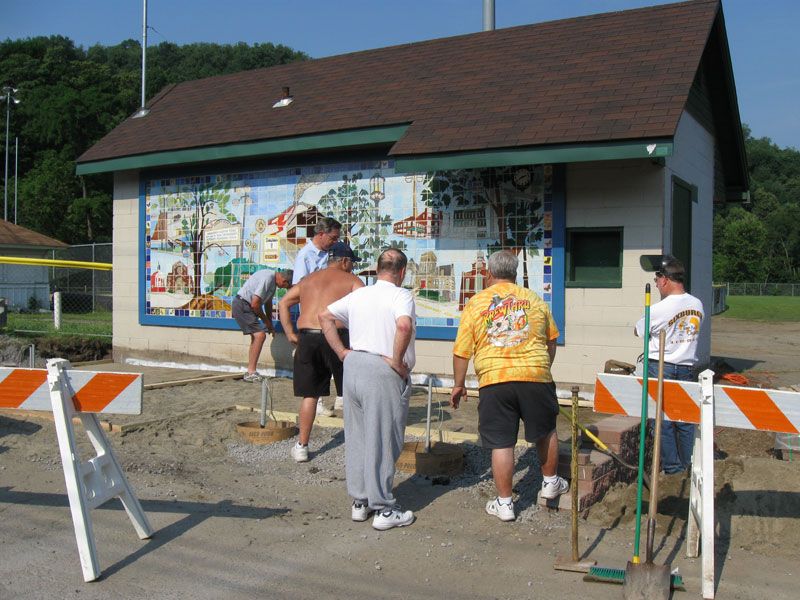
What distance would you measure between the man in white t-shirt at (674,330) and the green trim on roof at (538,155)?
96.9 inches

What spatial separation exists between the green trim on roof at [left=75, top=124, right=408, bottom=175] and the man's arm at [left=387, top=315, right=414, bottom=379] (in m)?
5.66

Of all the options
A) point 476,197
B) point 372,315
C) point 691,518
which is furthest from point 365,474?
point 476,197

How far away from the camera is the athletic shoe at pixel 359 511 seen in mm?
5602

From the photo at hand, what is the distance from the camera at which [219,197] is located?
1277 cm

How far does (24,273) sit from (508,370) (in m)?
30.0

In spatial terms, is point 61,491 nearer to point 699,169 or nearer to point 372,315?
point 372,315

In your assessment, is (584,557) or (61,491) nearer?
(584,557)

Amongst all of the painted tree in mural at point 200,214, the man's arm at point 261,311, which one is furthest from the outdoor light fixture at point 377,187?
the painted tree in mural at point 200,214

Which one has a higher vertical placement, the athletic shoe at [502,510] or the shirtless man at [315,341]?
the shirtless man at [315,341]

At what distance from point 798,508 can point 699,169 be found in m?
7.24

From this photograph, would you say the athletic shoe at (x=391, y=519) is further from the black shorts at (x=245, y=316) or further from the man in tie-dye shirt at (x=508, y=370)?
the black shorts at (x=245, y=316)

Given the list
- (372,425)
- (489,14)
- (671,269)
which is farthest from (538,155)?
(489,14)

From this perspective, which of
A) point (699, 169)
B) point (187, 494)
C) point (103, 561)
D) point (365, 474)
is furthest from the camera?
point (699, 169)

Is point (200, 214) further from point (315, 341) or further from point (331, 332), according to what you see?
point (331, 332)
